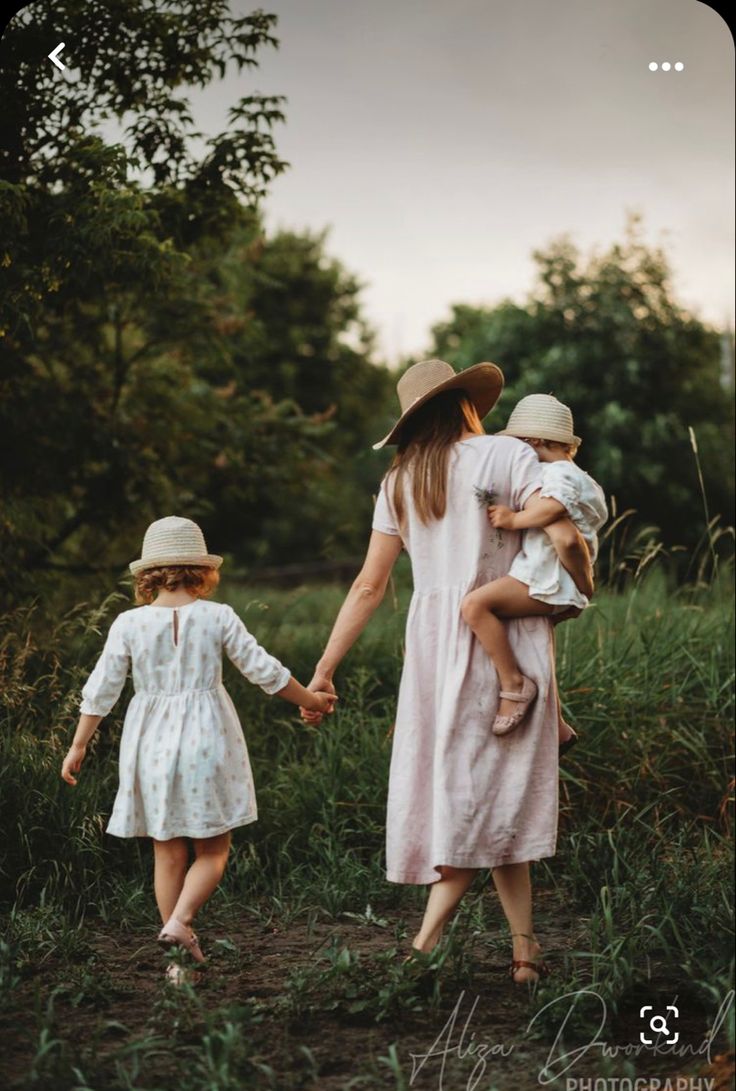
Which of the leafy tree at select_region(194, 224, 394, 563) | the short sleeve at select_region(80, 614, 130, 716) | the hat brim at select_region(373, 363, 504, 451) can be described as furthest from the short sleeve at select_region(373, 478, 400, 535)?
the leafy tree at select_region(194, 224, 394, 563)

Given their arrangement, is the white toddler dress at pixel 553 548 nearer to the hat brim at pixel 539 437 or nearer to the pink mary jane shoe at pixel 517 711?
the hat brim at pixel 539 437

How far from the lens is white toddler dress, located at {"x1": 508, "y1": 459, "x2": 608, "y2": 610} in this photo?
3.41 metres

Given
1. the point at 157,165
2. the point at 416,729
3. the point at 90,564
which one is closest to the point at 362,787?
the point at 416,729

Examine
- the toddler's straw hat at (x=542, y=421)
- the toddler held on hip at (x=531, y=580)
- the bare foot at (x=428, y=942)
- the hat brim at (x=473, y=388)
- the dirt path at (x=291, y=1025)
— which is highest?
the hat brim at (x=473, y=388)

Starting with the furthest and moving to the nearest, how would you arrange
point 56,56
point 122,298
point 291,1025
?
point 122,298 < point 56,56 < point 291,1025

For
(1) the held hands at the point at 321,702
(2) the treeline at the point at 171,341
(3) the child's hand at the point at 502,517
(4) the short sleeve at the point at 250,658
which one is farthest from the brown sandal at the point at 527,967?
(2) the treeline at the point at 171,341

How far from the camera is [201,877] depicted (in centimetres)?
370

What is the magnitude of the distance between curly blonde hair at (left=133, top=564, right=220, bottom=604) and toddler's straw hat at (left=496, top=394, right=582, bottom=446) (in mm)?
1035

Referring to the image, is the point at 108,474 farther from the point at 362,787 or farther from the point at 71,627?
the point at 362,787

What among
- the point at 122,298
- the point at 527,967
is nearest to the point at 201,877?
the point at 527,967

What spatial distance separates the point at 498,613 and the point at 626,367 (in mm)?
8910

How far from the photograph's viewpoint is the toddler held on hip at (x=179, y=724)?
3.69 meters

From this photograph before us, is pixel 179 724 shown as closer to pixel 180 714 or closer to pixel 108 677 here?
pixel 180 714

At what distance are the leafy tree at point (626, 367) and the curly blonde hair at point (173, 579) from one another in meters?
8.07
